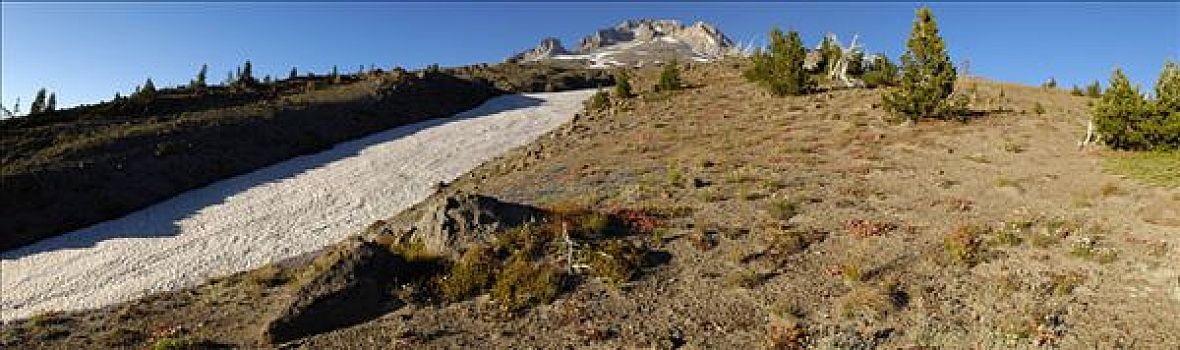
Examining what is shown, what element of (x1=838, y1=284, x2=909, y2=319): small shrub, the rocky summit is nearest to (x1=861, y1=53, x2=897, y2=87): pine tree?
(x1=838, y1=284, x2=909, y2=319): small shrub

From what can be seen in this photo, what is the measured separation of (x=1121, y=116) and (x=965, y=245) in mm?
12813

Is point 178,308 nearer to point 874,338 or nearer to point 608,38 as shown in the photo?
point 874,338

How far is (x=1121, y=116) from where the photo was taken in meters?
27.8

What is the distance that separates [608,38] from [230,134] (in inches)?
5973

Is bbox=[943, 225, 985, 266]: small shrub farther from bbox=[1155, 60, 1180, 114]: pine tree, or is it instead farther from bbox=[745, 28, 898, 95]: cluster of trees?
bbox=[745, 28, 898, 95]: cluster of trees

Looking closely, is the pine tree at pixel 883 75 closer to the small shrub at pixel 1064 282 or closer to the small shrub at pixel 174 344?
the small shrub at pixel 1064 282

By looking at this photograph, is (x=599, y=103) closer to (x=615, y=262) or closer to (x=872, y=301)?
(x=615, y=262)

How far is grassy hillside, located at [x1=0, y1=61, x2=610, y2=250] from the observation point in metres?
33.2

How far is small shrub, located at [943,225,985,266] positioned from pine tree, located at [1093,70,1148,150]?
10781 millimetres

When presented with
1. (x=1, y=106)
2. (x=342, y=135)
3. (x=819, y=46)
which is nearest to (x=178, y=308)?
(x=342, y=135)

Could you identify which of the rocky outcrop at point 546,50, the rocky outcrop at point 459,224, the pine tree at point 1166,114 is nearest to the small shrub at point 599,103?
the rocky outcrop at point 459,224

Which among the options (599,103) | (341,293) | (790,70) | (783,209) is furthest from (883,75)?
(341,293)

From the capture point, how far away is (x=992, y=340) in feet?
48.6

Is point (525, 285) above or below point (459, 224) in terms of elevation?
below
